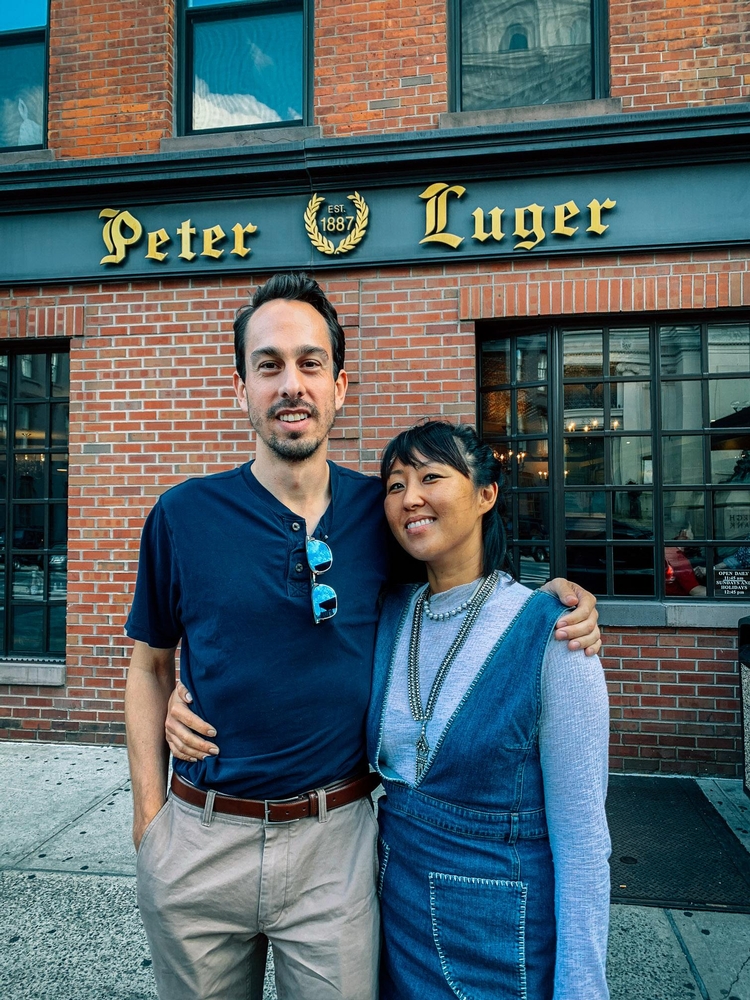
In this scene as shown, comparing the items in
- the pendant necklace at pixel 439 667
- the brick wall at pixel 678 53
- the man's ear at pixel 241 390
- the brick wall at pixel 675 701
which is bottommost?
the brick wall at pixel 675 701

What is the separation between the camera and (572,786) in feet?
4.72

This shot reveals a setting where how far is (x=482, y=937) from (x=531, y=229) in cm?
446

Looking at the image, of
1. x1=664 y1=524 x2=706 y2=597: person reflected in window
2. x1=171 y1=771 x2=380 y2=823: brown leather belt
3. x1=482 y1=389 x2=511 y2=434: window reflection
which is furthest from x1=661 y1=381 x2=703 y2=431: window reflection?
x1=171 y1=771 x2=380 y2=823: brown leather belt

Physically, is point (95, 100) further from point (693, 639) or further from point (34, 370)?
point (693, 639)

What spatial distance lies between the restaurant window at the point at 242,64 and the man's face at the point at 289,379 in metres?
4.31

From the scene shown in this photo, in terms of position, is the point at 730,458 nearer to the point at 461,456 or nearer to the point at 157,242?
the point at 461,456

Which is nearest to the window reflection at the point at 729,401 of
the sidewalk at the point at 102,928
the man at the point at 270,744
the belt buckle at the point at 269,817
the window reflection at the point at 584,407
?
the window reflection at the point at 584,407

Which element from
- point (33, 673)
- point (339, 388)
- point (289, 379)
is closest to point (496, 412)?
point (339, 388)

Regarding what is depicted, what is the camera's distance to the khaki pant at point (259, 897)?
167 centimetres

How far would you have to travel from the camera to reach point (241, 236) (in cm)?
512

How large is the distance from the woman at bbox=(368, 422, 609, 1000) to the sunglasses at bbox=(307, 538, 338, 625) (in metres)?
0.22

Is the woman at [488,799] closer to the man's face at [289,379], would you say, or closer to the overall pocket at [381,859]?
the overall pocket at [381,859]

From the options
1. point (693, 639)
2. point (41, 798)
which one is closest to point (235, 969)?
point (41, 798)

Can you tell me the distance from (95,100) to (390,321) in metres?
2.94
